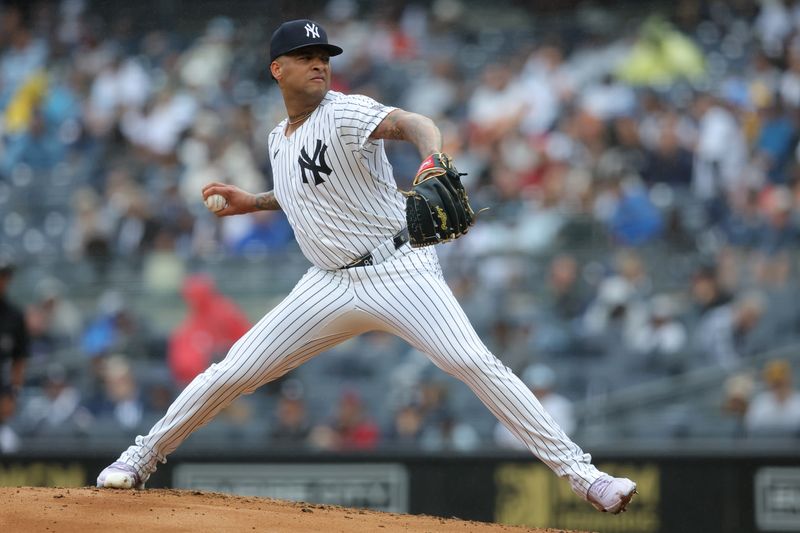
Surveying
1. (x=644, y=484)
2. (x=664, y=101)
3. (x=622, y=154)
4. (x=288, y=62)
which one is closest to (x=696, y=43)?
(x=664, y=101)

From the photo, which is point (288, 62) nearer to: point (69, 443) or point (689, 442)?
point (689, 442)

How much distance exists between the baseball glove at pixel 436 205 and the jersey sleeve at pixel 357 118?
49cm

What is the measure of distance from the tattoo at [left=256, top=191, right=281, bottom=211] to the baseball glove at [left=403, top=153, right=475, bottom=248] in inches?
51.2

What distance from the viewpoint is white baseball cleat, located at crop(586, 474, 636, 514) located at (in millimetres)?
4797

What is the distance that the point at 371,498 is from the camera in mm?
8203

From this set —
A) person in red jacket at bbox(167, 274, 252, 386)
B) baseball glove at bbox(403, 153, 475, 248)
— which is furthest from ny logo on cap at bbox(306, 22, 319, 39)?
person in red jacket at bbox(167, 274, 252, 386)

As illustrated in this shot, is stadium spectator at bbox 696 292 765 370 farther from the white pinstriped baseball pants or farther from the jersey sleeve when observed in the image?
the jersey sleeve

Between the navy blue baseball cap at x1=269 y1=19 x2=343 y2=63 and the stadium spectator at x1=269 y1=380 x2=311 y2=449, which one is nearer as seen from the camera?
the navy blue baseball cap at x1=269 y1=19 x2=343 y2=63

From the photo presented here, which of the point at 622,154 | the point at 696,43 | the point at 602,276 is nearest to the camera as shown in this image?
the point at 602,276

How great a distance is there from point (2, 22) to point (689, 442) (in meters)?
11.2

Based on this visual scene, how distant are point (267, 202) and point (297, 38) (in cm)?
86

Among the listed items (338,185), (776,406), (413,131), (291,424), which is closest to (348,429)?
(291,424)

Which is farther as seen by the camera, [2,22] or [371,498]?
[2,22]

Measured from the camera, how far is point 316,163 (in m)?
4.91
